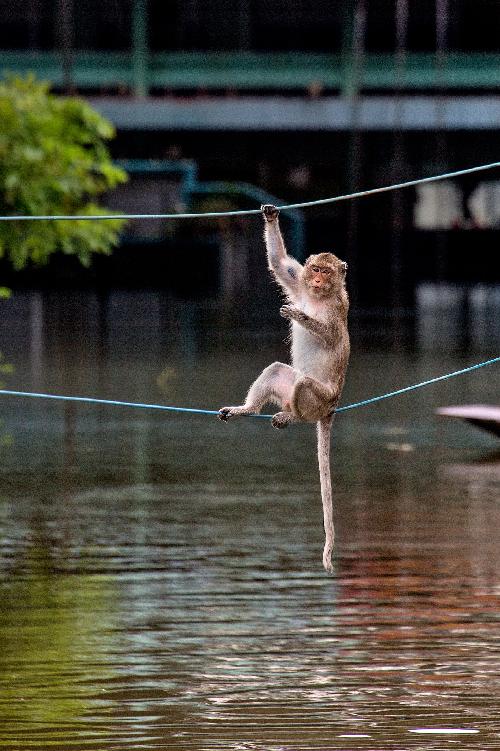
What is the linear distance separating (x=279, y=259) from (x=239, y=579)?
32.5 feet

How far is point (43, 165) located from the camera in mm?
32312

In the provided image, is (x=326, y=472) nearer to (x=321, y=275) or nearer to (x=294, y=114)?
(x=321, y=275)

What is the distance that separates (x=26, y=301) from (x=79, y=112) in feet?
217

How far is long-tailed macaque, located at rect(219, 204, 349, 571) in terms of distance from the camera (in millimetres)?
12570

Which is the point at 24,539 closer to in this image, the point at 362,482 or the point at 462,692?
the point at 362,482

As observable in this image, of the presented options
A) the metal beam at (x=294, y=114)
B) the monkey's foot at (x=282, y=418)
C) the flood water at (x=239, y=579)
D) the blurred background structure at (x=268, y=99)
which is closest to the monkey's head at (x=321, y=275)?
the monkey's foot at (x=282, y=418)

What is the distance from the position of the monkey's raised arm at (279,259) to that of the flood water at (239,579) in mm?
3536

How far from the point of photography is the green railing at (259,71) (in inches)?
3292

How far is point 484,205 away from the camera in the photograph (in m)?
91.8

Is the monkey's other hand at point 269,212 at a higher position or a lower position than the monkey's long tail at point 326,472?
higher

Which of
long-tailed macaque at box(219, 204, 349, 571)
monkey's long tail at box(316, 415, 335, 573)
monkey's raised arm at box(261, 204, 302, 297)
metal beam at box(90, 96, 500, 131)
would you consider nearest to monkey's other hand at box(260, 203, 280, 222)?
monkey's raised arm at box(261, 204, 302, 297)

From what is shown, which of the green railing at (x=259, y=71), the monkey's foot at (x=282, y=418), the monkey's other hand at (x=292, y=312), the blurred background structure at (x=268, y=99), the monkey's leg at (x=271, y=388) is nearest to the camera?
the monkey's other hand at (x=292, y=312)

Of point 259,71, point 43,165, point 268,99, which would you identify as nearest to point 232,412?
point 43,165

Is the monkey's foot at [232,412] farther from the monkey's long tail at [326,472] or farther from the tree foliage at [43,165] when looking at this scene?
the tree foliage at [43,165]
